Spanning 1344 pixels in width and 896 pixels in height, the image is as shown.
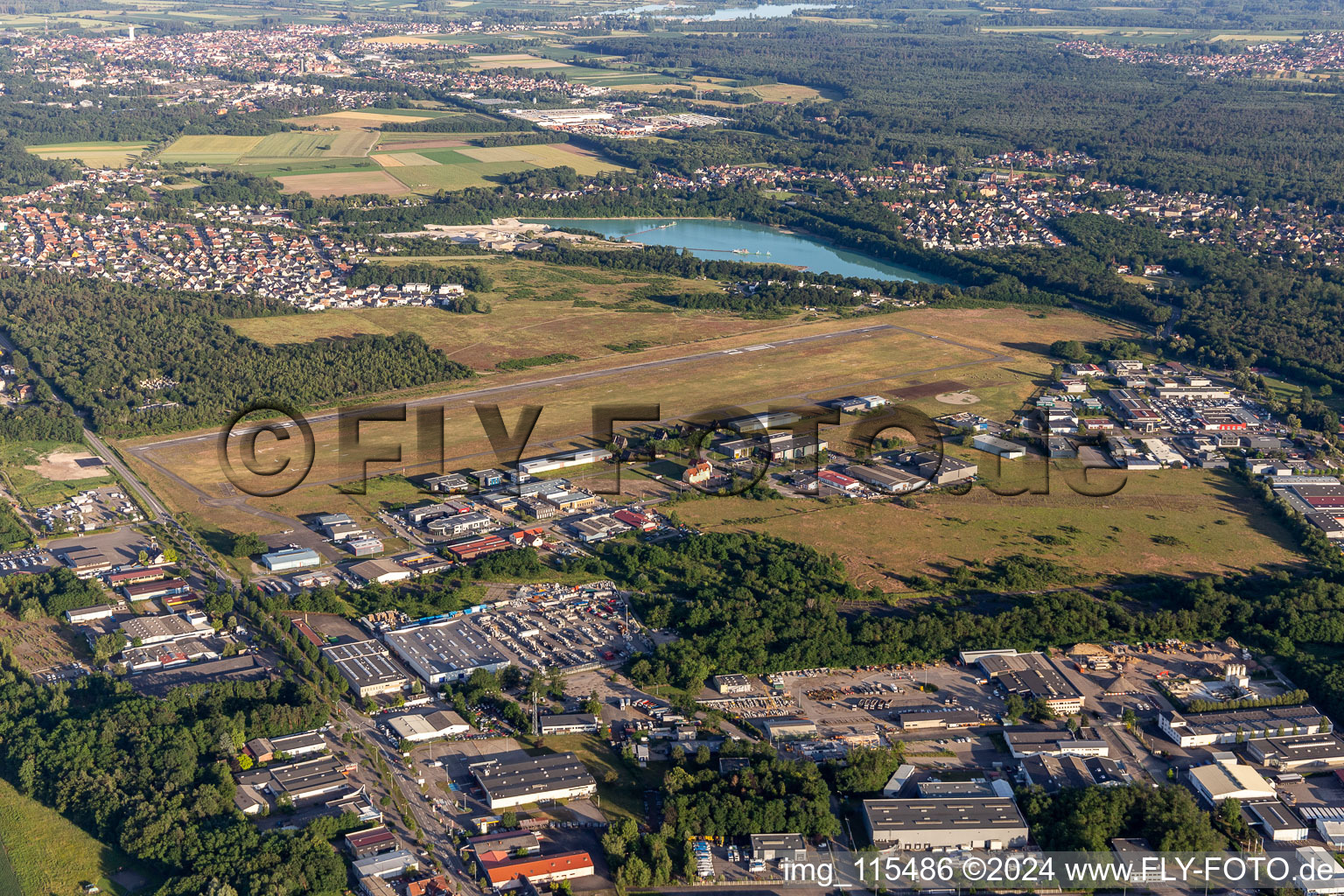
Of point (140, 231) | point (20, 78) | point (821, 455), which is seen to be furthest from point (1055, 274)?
point (20, 78)

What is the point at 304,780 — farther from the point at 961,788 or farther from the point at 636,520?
the point at 636,520

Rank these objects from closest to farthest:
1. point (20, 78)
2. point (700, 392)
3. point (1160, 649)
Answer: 1. point (1160, 649)
2. point (700, 392)
3. point (20, 78)

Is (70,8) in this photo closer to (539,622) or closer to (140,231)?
(140,231)

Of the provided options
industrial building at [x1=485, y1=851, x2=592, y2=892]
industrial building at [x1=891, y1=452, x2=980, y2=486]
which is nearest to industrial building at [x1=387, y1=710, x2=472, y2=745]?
industrial building at [x1=485, y1=851, x2=592, y2=892]

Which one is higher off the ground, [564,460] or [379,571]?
[564,460]

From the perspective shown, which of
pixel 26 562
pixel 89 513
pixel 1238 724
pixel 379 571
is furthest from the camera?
pixel 89 513

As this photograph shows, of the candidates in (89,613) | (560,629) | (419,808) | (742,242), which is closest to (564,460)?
(560,629)

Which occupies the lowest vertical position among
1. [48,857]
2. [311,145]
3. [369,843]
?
[48,857]
